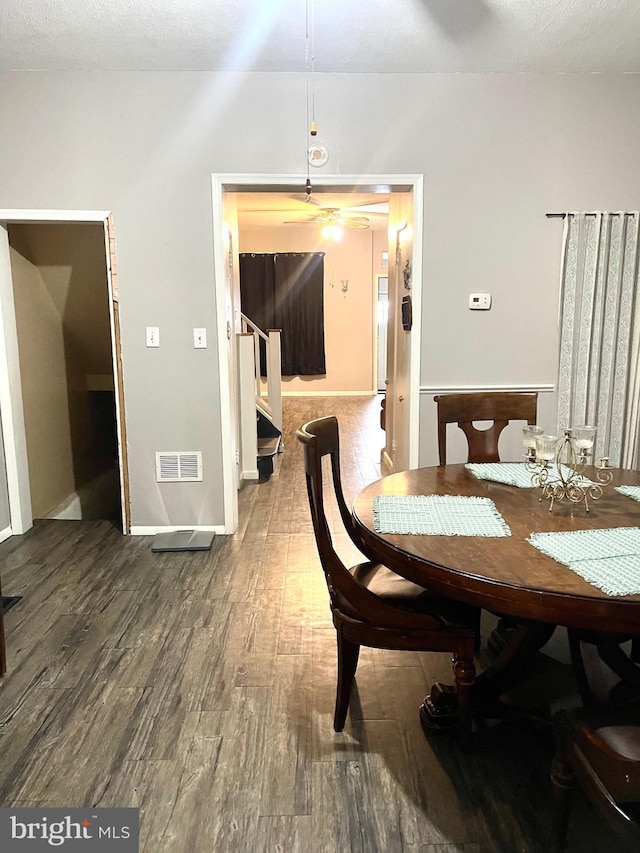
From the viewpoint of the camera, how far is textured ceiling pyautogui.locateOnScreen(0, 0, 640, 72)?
8.32 ft

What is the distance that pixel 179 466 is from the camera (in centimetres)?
353

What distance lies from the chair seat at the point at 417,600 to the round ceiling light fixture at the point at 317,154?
2.37 meters

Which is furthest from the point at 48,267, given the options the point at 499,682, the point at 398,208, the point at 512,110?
the point at 499,682

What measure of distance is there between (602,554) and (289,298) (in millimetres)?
8331

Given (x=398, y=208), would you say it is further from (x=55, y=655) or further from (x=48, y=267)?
(x=55, y=655)

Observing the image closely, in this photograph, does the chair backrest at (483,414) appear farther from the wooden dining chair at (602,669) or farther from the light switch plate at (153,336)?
the light switch plate at (153,336)

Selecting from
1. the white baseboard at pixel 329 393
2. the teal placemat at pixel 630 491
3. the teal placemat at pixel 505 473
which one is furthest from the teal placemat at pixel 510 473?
the white baseboard at pixel 329 393

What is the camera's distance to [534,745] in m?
1.78

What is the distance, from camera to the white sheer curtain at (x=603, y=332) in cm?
334

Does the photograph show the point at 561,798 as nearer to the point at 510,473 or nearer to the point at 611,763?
the point at 611,763

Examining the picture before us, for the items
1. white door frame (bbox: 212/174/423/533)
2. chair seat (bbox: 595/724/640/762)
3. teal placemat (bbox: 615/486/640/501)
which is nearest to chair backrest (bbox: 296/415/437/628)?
chair seat (bbox: 595/724/640/762)

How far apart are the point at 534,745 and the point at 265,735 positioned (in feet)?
2.71

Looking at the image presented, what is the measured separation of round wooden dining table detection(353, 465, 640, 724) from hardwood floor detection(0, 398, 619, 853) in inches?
9.6

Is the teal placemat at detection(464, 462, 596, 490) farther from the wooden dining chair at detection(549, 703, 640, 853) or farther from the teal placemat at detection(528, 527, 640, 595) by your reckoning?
the wooden dining chair at detection(549, 703, 640, 853)
